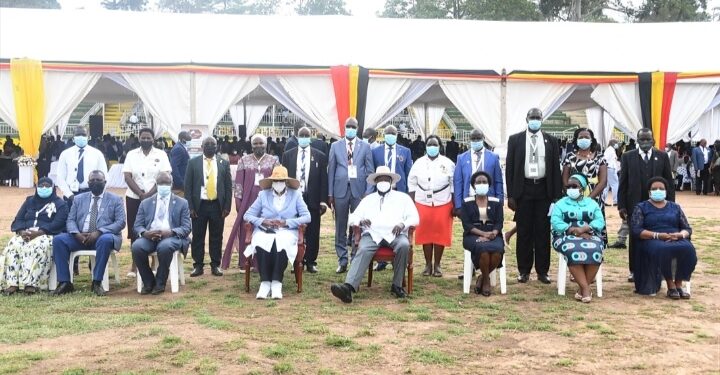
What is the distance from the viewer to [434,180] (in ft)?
27.2

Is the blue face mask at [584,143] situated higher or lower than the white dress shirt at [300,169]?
higher

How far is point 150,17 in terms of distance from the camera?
17.7 metres

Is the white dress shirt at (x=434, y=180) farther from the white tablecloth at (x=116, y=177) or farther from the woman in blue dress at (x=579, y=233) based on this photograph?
the white tablecloth at (x=116, y=177)

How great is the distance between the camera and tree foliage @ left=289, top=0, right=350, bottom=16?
5716 centimetres

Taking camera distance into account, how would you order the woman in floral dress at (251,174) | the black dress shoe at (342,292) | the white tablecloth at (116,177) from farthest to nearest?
the white tablecloth at (116,177), the woman in floral dress at (251,174), the black dress shoe at (342,292)

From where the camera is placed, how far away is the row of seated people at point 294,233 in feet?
23.8

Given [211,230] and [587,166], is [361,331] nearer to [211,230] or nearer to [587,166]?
[211,230]

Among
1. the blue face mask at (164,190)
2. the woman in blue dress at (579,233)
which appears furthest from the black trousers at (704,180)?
the blue face mask at (164,190)

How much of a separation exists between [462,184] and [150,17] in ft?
38.9

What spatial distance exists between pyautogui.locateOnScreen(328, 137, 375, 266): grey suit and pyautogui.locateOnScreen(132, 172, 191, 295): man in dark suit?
1.68m

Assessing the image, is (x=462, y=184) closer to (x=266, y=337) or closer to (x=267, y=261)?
(x=267, y=261)

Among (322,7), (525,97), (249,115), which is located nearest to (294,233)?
(525,97)

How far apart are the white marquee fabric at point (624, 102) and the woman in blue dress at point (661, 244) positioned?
7459mm

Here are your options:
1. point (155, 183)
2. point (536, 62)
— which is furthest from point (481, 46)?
point (155, 183)
